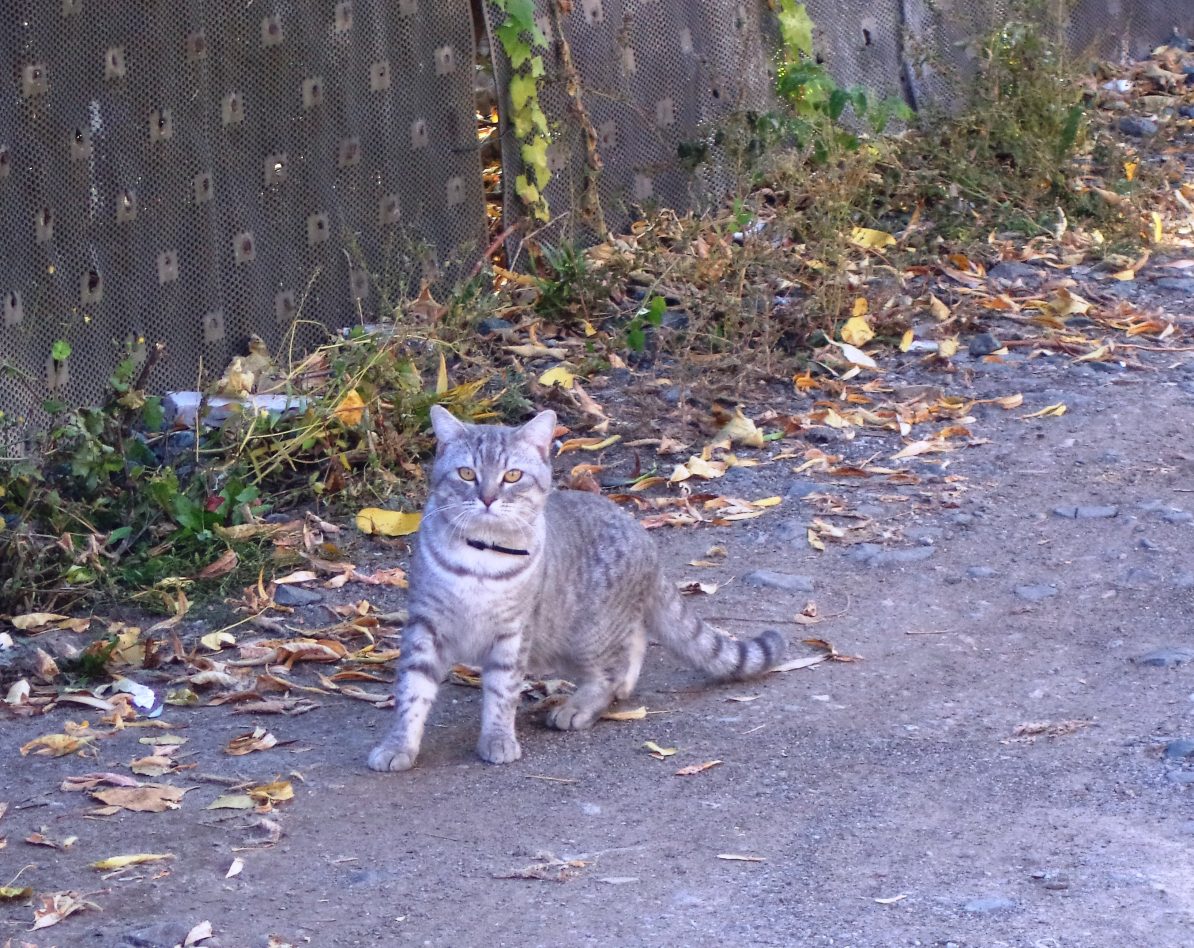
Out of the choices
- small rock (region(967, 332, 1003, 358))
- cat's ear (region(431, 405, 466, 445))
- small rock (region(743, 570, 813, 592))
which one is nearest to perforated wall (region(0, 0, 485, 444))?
cat's ear (region(431, 405, 466, 445))

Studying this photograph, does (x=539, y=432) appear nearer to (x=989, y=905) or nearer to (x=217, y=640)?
(x=217, y=640)

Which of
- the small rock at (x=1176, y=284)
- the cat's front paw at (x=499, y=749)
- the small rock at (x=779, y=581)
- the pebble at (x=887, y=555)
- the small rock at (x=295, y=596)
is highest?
the small rock at (x=1176, y=284)

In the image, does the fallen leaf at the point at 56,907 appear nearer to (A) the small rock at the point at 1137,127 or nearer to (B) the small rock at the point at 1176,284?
(B) the small rock at the point at 1176,284

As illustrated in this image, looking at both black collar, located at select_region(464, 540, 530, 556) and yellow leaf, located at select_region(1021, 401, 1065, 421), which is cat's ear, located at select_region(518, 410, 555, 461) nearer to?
black collar, located at select_region(464, 540, 530, 556)

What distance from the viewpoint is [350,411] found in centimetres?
702

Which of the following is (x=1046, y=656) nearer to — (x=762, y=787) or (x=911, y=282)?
(x=762, y=787)

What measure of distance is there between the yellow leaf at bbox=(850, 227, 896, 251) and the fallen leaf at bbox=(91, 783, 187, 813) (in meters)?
5.82

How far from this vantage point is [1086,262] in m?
9.44

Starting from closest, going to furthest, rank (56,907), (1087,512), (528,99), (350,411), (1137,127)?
(56,907), (1087,512), (350,411), (528,99), (1137,127)

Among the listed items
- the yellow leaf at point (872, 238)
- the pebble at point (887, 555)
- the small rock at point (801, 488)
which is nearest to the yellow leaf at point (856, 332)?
the yellow leaf at point (872, 238)

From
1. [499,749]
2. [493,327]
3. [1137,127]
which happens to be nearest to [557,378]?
[493,327]

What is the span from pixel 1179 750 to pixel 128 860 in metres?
2.81

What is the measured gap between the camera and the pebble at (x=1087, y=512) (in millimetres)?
6383

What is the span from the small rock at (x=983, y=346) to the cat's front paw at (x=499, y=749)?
425cm
